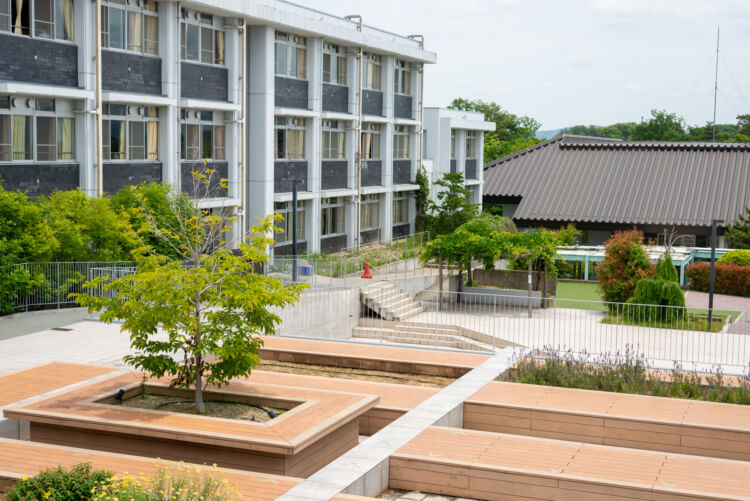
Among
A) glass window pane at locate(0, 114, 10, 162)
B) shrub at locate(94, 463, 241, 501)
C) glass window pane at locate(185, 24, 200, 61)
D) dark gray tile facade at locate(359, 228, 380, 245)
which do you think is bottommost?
shrub at locate(94, 463, 241, 501)

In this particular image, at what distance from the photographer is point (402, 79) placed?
4903 cm

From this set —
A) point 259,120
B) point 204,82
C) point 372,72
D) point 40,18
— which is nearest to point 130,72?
point 40,18

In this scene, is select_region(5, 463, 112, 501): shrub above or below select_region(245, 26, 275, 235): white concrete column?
below

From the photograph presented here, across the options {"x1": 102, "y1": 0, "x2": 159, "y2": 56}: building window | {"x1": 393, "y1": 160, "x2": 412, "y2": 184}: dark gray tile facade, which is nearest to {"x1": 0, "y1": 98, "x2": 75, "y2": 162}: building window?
{"x1": 102, "y1": 0, "x2": 159, "y2": 56}: building window

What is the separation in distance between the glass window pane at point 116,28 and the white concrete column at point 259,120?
A: 24.0 ft

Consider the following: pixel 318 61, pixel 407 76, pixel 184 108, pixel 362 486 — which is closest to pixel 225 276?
pixel 362 486

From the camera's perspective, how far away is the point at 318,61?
39.1 meters

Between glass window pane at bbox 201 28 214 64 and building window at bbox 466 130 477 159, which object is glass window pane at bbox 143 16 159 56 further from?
building window at bbox 466 130 477 159

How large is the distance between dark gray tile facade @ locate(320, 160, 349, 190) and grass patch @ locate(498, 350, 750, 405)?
2366 cm

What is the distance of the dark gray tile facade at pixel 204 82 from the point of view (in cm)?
3183

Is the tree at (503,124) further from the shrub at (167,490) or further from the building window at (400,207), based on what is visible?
the shrub at (167,490)

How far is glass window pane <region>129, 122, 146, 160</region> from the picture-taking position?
2973 centimetres

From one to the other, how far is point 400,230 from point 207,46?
1901 centimetres

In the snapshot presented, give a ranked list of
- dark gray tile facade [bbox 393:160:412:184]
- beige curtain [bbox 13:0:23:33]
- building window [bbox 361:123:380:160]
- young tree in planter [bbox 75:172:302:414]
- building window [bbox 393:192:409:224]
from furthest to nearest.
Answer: building window [bbox 393:192:409:224] → dark gray tile facade [bbox 393:160:412:184] → building window [bbox 361:123:380:160] → beige curtain [bbox 13:0:23:33] → young tree in planter [bbox 75:172:302:414]
